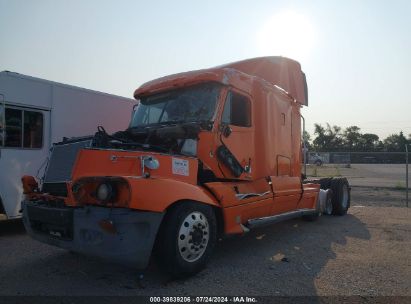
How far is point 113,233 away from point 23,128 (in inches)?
187

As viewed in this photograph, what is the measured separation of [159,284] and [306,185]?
5534 mm

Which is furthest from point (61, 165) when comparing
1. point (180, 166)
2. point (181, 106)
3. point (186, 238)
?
point (186, 238)

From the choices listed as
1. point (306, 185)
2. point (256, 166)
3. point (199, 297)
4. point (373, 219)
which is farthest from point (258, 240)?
point (373, 219)

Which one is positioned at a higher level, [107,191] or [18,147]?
[18,147]

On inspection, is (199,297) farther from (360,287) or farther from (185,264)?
(360,287)

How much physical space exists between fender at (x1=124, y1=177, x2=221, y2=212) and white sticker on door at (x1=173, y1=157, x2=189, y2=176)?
0.24m

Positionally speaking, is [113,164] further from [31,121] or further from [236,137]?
[31,121]

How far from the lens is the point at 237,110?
262 inches

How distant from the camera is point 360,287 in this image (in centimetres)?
478

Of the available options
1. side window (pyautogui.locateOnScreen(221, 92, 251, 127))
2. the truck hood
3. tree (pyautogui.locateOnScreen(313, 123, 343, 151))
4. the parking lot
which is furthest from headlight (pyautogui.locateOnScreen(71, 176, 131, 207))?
tree (pyautogui.locateOnScreen(313, 123, 343, 151))

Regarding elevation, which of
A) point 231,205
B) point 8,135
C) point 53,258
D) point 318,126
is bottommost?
point 53,258

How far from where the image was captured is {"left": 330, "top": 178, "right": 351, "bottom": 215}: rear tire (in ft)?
36.4

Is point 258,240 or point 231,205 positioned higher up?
point 231,205

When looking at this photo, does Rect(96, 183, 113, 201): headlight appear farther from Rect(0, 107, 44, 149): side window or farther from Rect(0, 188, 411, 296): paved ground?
Rect(0, 107, 44, 149): side window
